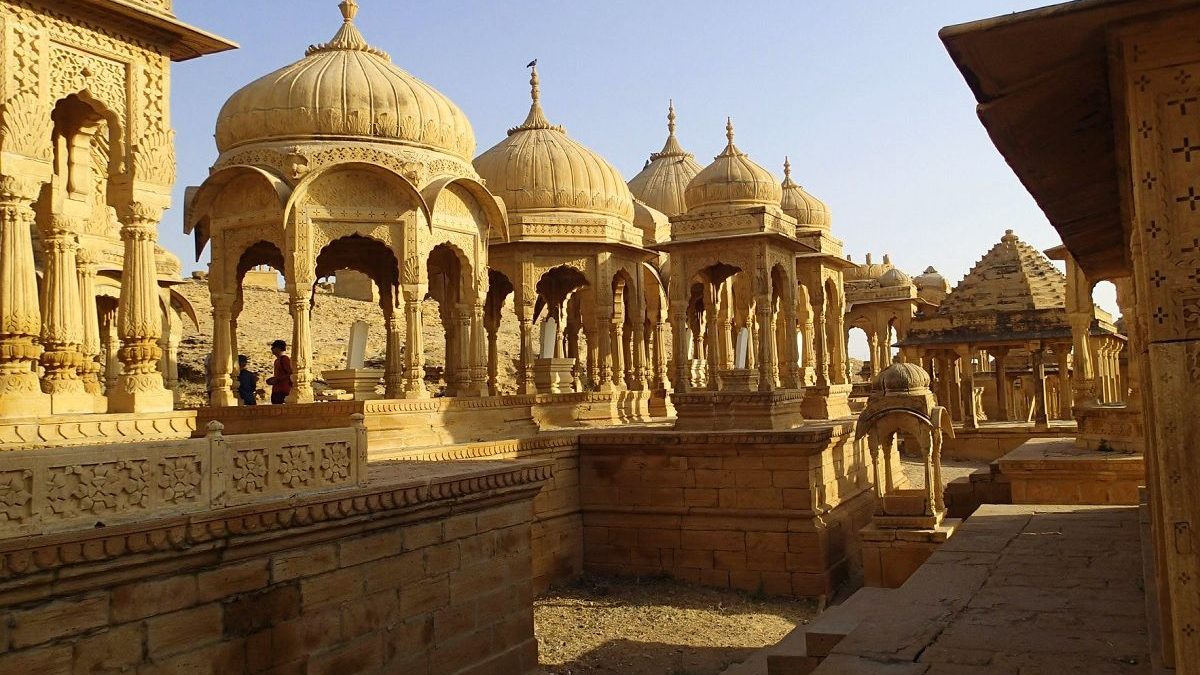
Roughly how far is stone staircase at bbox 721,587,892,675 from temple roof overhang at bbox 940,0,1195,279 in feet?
9.56

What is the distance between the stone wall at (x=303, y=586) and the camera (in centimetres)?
462

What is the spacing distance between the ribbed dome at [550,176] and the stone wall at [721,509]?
232 inches

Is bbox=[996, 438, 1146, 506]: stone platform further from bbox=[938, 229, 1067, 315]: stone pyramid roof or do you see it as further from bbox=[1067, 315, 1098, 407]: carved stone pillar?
bbox=[938, 229, 1067, 315]: stone pyramid roof

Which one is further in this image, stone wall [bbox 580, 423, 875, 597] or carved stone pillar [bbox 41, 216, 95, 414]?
stone wall [bbox 580, 423, 875, 597]

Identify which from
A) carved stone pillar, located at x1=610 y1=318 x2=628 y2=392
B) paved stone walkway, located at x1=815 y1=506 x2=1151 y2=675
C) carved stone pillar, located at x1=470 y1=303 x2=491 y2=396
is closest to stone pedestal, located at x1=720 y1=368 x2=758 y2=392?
carved stone pillar, located at x1=470 y1=303 x2=491 y2=396

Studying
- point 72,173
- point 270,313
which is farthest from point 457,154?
point 270,313

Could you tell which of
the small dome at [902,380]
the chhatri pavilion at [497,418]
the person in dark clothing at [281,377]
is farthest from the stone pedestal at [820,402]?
the person in dark clothing at [281,377]

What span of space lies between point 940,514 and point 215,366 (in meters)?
8.97

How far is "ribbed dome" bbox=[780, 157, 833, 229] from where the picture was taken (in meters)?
22.7

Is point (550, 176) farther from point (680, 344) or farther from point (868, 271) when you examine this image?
point (868, 271)

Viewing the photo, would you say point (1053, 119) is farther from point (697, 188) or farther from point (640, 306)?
point (640, 306)

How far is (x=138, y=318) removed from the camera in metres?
8.45

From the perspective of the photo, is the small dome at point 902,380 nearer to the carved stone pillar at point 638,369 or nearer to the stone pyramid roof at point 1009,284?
the carved stone pillar at point 638,369

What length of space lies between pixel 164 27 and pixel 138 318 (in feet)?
8.27
